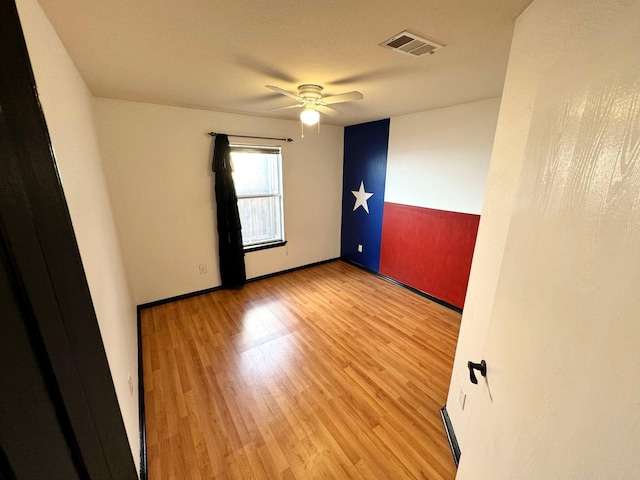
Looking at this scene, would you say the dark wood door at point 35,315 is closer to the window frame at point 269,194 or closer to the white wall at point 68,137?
the white wall at point 68,137

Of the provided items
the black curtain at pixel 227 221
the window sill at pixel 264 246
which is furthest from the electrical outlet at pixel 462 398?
the window sill at pixel 264 246

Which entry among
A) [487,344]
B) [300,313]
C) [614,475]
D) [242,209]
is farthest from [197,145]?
[614,475]

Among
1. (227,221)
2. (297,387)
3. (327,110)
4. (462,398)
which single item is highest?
(327,110)

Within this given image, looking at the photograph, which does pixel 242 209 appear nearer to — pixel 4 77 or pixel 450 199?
pixel 450 199

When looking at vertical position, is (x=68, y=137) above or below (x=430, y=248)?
above

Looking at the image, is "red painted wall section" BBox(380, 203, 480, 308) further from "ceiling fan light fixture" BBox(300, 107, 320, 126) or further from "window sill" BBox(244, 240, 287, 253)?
"ceiling fan light fixture" BBox(300, 107, 320, 126)

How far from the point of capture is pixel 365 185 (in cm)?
377

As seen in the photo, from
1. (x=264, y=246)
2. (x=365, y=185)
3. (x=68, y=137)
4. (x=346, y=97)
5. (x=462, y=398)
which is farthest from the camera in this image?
(x=365, y=185)

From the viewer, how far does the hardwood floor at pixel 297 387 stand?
1413mm

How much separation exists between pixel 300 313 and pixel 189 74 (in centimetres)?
237

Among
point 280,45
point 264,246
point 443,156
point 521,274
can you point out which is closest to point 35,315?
point 521,274

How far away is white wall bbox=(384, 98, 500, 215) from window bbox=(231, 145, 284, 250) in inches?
62.5

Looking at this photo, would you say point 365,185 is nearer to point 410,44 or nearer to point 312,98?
point 312,98

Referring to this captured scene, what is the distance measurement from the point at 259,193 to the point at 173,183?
3.46ft
